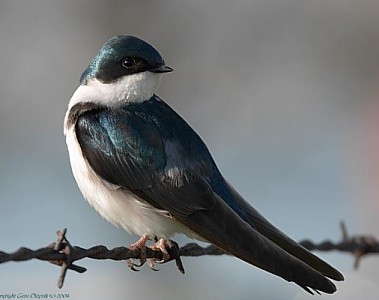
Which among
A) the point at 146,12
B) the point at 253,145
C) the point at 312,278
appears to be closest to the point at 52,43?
the point at 146,12

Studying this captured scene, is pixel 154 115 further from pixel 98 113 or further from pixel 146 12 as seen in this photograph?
pixel 146 12

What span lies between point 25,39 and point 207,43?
134 centimetres

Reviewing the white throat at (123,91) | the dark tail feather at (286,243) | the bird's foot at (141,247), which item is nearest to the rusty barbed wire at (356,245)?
the dark tail feather at (286,243)

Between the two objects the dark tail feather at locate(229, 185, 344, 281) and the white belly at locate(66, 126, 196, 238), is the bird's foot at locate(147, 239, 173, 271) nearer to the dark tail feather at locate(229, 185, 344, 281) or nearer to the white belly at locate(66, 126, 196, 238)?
the white belly at locate(66, 126, 196, 238)

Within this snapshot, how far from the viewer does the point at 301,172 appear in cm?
760

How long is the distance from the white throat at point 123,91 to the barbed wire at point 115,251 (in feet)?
1.39

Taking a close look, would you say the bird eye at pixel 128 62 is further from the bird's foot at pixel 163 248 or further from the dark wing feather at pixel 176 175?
the bird's foot at pixel 163 248

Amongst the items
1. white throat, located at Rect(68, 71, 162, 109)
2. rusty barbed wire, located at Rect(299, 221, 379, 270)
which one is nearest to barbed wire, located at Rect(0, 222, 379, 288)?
rusty barbed wire, located at Rect(299, 221, 379, 270)

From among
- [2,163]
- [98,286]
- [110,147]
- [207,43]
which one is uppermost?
[110,147]

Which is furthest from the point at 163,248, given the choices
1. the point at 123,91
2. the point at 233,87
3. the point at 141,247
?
the point at 233,87

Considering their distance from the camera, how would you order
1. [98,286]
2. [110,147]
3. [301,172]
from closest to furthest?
[110,147] → [98,286] → [301,172]

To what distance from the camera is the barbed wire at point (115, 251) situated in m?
2.22

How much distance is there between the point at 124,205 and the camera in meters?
2.93

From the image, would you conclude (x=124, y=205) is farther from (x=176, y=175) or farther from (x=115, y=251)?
(x=115, y=251)
